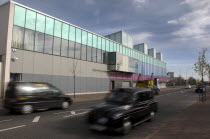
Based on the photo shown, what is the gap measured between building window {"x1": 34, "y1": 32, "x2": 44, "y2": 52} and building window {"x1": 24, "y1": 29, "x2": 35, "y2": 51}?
0.56 meters

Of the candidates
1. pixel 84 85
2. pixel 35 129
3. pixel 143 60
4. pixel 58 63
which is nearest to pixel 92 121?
pixel 35 129

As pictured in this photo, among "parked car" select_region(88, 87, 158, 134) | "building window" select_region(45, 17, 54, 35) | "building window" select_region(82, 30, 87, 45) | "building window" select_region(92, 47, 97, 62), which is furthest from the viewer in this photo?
"building window" select_region(92, 47, 97, 62)

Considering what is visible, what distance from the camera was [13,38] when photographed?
798 inches

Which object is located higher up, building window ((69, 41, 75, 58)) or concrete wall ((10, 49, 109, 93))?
building window ((69, 41, 75, 58))

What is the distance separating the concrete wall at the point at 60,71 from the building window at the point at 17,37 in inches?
32.4

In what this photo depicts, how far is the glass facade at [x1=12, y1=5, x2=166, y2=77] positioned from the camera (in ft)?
69.2

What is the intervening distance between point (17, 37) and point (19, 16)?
8.90 feet

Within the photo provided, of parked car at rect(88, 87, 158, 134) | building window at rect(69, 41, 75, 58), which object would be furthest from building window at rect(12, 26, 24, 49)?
parked car at rect(88, 87, 158, 134)

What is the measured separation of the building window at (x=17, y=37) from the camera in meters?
20.4

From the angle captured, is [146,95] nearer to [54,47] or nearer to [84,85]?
[54,47]

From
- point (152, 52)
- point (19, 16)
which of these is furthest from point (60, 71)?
point (152, 52)

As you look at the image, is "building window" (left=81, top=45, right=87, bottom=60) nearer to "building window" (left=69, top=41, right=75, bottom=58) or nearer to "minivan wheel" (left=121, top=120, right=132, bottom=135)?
"building window" (left=69, top=41, right=75, bottom=58)

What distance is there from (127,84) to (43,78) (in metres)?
24.0

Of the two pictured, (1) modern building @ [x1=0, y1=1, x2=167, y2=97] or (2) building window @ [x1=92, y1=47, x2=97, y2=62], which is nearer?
(1) modern building @ [x1=0, y1=1, x2=167, y2=97]
